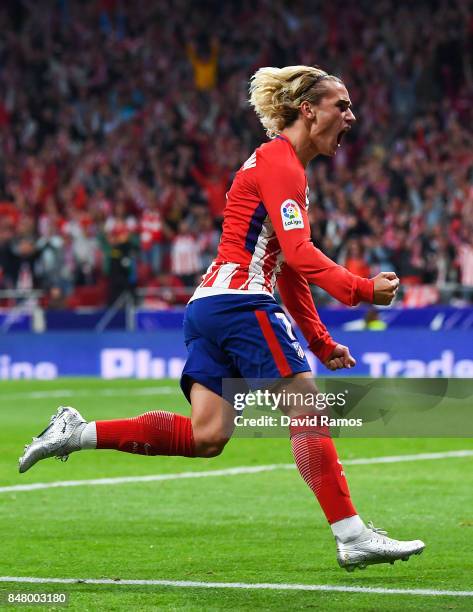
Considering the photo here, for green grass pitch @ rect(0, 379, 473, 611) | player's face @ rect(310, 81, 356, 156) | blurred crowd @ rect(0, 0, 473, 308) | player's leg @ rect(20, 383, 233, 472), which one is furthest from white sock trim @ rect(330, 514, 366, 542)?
blurred crowd @ rect(0, 0, 473, 308)

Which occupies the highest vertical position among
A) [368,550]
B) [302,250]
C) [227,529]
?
[302,250]

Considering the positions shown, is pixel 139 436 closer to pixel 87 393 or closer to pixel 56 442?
pixel 56 442

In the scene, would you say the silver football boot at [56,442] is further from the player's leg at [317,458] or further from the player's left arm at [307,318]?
the player's left arm at [307,318]

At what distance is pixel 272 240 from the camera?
6367 mm

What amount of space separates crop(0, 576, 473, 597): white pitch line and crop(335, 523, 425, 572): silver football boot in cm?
14

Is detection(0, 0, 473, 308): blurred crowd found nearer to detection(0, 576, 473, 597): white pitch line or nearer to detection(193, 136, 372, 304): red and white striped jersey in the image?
detection(193, 136, 372, 304): red and white striped jersey

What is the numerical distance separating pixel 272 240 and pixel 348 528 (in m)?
1.36

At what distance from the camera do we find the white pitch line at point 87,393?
58.0 feet

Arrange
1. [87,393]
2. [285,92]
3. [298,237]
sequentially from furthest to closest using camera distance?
1. [87,393]
2. [285,92]
3. [298,237]

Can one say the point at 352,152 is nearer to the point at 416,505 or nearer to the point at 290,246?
the point at 416,505

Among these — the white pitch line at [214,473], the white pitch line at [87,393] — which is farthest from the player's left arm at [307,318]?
the white pitch line at [87,393]

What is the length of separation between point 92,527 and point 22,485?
1.99m

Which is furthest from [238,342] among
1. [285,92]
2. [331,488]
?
[285,92]

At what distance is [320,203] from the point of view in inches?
982
